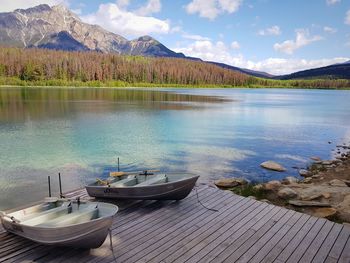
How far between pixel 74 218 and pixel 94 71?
448 feet

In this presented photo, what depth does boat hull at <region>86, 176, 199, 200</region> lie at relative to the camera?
907cm

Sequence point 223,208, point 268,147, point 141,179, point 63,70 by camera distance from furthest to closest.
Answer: point 63,70 < point 268,147 < point 141,179 < point 223,208

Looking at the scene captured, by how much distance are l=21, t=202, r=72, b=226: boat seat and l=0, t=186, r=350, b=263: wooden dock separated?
0.50 m

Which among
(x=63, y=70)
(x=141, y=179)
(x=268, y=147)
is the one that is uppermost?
(x=63, y=70)

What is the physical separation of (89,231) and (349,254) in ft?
19.9

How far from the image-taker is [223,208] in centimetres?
926

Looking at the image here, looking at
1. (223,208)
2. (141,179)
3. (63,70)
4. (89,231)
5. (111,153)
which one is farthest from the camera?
(63,70)

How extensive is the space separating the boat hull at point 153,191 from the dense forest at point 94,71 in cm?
11812

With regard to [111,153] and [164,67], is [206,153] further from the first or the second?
[164,67]

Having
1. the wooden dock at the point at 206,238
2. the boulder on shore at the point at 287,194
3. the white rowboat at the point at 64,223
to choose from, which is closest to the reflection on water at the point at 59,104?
the white rowboat at the point at 64,223

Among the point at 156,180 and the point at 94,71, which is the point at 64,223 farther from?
the point at 94,71

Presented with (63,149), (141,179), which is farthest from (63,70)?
(141,179)

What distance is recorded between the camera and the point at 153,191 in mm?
9086

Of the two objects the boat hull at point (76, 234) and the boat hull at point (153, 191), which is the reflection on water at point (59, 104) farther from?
the boat hull at point (76, 234)
